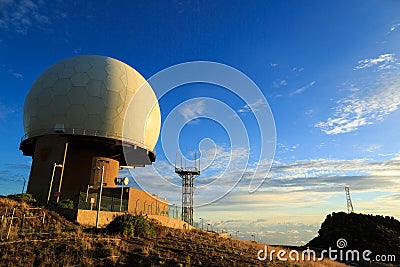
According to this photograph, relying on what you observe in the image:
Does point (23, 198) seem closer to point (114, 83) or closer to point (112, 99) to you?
point (112, 99)

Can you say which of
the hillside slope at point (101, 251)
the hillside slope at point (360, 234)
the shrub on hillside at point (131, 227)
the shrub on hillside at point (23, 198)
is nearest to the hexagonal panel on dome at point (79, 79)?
the shrub on hillside at point (23, 198)

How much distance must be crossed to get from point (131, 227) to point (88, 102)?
18.0 m

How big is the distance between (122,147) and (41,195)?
30.9 ft

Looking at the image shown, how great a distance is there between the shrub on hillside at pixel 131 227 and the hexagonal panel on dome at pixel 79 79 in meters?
18.8

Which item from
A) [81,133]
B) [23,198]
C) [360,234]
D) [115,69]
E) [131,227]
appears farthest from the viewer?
[360,234]

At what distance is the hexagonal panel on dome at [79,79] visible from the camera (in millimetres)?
32334

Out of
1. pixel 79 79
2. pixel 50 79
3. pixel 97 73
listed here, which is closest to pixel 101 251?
pixel 79 79

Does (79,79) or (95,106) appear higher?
(79,79)

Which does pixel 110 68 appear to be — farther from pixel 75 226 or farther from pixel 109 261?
pixel 109 261

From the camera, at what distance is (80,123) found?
3136 cm

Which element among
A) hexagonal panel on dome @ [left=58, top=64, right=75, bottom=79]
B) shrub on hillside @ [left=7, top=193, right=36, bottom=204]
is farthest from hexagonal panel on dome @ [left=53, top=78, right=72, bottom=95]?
shrub on hillside @ [left=7, top=193, right=36, bottom=204]

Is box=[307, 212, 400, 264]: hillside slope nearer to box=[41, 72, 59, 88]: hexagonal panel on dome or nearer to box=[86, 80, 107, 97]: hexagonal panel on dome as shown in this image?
box=[86, 80, 107, 97]: hexagonal panel on dome

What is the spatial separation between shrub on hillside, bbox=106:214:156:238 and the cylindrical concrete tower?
13593 millimetres
